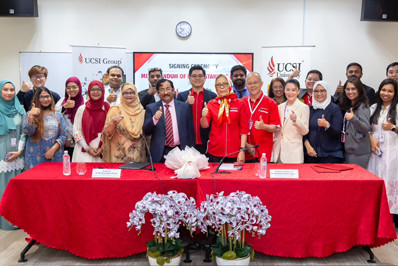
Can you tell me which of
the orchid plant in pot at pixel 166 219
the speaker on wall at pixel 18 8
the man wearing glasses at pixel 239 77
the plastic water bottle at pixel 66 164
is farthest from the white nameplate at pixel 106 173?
the speaker on wall at pixel 18 8

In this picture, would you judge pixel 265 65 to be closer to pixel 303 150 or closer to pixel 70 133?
pixel 303 150

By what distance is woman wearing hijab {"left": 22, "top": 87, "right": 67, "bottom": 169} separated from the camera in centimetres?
364


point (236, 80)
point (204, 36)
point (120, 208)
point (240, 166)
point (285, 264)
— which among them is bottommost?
point (285, 264)

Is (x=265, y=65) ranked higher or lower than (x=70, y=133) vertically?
higher

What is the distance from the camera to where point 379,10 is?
5.64 metres

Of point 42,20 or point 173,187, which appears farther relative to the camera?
point 42,20

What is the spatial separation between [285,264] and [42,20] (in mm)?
5333

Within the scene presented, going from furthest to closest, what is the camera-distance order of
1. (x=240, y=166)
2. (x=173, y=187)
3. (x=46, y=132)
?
(x=46, y=132) → (x=240, y=166) → (x=173, y=187)

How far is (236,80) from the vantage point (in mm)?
4555

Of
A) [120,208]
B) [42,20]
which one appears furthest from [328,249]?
[42,20]

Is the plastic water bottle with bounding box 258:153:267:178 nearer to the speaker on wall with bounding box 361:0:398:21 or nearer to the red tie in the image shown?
the red tie

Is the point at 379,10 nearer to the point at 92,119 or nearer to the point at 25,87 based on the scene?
the point at 92,119

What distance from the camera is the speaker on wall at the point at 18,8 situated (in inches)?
219

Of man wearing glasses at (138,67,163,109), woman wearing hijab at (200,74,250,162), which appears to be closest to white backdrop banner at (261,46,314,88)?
man wearing glasses at (138,67,163,109)
